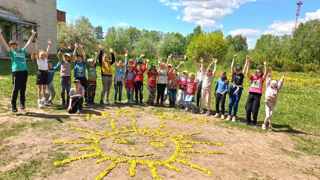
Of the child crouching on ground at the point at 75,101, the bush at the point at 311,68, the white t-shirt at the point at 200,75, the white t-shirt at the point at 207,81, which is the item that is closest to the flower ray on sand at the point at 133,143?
the child crouching on ground at the point at 75,101

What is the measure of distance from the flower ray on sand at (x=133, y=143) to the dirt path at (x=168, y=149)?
8 cm

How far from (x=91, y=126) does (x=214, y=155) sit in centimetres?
328

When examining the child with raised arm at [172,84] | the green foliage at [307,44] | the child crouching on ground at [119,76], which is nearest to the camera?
the child crouching on ground at [119,76]

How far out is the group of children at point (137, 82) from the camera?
9.46 meters

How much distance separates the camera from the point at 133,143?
7.18 metres

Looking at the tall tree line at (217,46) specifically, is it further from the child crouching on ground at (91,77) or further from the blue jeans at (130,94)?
the child crouching on ground at (91,77)

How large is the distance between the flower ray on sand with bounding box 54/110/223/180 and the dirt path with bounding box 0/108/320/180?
82 mm

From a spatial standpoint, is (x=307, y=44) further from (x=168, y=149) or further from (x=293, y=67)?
(x=168, y=149)

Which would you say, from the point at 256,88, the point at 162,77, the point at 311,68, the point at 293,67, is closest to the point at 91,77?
the point at 162,77

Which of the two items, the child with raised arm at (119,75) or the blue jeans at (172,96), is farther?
the blue jeans at (172,96)

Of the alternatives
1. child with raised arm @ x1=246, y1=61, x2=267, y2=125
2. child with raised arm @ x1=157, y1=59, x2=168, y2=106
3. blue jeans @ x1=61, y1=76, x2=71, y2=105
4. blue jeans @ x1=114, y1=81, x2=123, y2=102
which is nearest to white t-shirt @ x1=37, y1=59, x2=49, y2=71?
blue jeans @ x1=61, y1=76, x2=71, y2=105

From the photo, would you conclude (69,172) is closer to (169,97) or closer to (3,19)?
(169,97)

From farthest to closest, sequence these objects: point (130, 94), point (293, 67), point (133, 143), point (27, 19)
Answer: point (293, 67), point (27, 19), point (130, 94), point (133, 143)

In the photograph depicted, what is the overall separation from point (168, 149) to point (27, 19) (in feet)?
79.5
